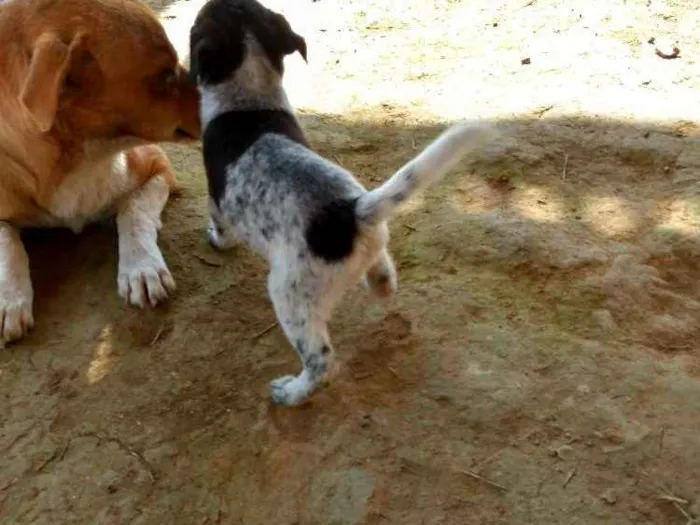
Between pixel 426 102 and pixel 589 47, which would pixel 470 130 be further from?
pixel 589 47

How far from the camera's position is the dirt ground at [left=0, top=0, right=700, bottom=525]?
241 centimetres

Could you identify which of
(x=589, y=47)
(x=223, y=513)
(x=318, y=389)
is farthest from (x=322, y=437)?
(x=589, y=47)

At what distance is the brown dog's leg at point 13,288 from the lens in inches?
115

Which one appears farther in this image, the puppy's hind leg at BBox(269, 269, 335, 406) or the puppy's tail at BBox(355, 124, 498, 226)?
the puppy's hind leg at BBox(269, 269, 335, 406)

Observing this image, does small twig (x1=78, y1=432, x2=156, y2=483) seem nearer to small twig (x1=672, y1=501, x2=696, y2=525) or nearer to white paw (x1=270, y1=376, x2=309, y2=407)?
white paw (x1=270, y1=376, x2=309, y2=407)

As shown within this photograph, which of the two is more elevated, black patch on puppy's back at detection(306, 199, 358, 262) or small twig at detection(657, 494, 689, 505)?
black patch on puppy's back at detection(306, 199, 358, 262)

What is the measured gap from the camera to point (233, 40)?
8.88 ft

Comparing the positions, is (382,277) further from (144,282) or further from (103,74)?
(103,74)

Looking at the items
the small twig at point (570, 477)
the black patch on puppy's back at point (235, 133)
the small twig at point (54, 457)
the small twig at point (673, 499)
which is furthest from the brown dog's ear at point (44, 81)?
the small twig at point (673, 499)

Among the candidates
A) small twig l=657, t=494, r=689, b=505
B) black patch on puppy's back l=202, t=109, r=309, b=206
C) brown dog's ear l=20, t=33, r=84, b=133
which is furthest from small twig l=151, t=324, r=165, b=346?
small twig l=657, t=494, r=689, b=505

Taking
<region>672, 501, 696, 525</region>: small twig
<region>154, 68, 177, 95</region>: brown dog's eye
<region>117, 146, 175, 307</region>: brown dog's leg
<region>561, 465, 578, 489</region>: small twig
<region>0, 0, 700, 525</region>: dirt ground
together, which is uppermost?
<region>154, 68, 177, 95</region>: brown dog's eye

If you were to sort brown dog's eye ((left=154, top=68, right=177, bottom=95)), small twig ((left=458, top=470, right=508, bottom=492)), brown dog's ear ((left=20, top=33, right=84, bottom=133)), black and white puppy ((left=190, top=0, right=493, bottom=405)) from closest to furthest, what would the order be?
black and white puppy ((left=190, top=0, right=493, bottom=405))
small twig ((left=458, top=470, right=508, bottom=492))
brown dog's ear ((left=20, top=33, right=84, bottom=133))
brown dog's eye ((left=154, top=68, right=177, bottom=95))

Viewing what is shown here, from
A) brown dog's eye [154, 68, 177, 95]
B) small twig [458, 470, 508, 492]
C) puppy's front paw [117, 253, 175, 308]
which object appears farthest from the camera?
puppy's front paw [117, 253, 175, 308]

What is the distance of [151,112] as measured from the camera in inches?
116
